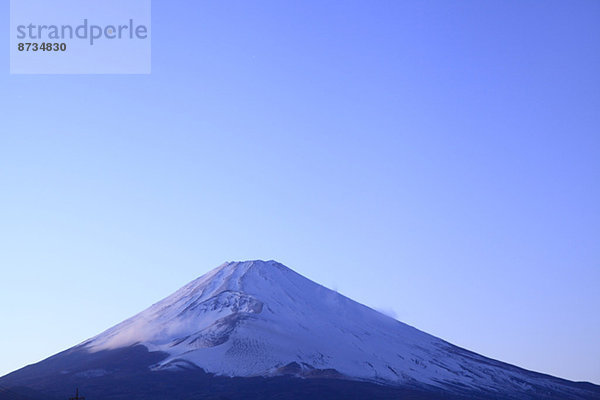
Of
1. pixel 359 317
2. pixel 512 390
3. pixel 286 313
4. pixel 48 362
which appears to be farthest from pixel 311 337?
pixel 48 362

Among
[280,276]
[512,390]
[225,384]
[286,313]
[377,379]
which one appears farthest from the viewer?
[280,276]

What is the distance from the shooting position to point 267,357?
507 feet

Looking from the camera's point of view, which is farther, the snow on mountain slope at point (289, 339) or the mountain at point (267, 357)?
the snow on mountain slope at point (289, 339)

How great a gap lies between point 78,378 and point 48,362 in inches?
1060

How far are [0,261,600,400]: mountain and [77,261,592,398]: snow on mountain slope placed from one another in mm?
242

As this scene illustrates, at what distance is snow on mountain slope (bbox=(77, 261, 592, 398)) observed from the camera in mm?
153625

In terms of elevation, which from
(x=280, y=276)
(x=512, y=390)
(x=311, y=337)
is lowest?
(x=512, y=390)

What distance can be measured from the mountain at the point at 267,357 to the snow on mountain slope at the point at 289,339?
242 millimetres

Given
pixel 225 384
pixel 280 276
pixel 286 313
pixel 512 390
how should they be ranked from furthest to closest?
pixel 280 276 → pixel 286 313 → pixel 512 390 → pixel 225 384

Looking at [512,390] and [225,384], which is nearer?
[225,384]

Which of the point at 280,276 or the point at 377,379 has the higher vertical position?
the point at 280,276

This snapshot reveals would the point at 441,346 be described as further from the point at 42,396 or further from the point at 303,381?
the point at 42,396

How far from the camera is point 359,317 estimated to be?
622ft

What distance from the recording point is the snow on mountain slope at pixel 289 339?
154 metres
